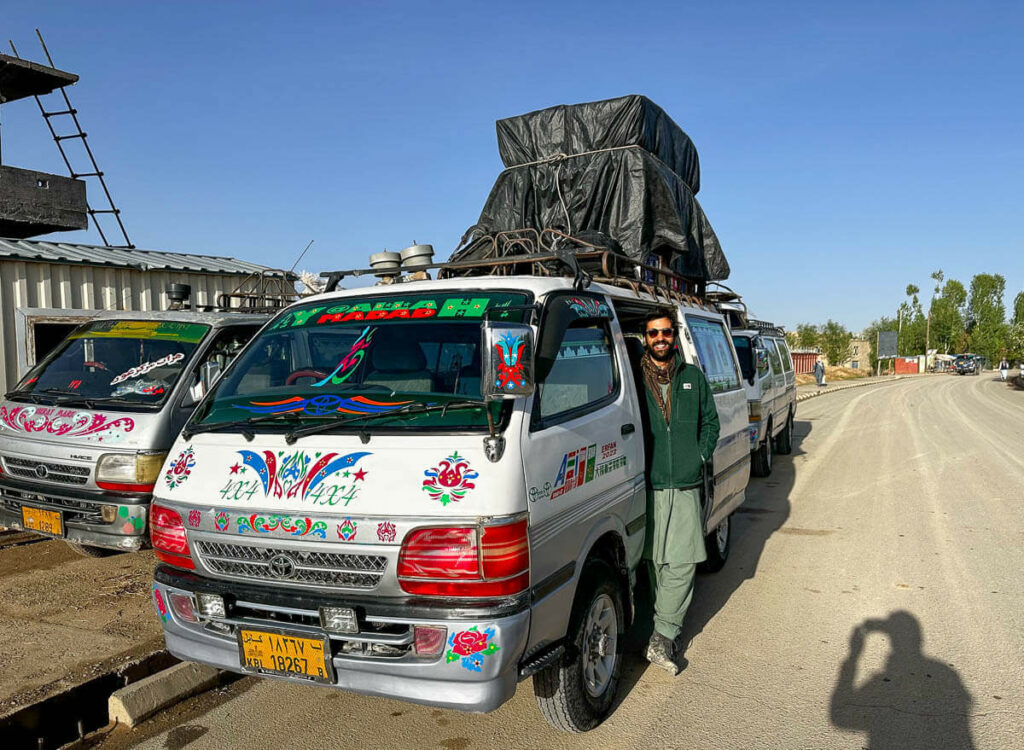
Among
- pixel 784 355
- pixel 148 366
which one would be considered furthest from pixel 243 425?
pixel 784 355

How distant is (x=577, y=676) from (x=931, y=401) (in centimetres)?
2938

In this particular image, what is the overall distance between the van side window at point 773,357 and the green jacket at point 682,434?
27.3 ft

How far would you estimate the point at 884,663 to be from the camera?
170 inches

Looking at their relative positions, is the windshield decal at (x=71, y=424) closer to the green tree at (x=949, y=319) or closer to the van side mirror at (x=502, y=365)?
the van side mirror at (x=502, y=365)

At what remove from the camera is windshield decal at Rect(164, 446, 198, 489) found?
3.22 m

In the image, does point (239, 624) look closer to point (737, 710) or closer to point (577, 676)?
point (577, 676)

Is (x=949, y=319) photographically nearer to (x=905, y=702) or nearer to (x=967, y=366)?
(x=967, y=366)

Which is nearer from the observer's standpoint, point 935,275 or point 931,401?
point 931,401

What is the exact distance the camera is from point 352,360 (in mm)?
3680

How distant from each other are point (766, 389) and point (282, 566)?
9091 mm

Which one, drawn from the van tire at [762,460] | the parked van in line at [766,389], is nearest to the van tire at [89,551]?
the parked van in line at [766,389]

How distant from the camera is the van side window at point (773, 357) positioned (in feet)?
40.5

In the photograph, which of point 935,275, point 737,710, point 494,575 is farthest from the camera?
point 935,275

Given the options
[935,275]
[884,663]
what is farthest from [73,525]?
[935,275]
